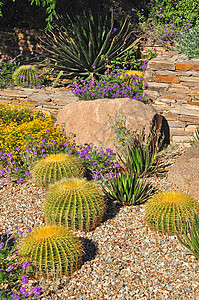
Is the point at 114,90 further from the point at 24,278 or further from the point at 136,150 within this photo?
the point at 24,278

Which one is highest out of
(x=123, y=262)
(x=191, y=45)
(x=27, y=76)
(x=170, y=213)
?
(x=191, y=45)

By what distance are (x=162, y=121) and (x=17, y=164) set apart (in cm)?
267

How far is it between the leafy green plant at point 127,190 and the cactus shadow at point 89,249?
0.83 metres

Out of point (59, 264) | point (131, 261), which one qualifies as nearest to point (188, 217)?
point (131, 261)

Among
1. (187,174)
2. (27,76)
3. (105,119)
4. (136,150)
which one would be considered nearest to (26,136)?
(105,119)

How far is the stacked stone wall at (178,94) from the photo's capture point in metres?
6.64

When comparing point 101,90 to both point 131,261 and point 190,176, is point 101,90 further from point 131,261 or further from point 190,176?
point 131,261

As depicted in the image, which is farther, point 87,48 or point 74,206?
point 87,48

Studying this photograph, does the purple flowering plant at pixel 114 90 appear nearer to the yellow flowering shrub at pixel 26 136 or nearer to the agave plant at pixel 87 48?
the agave plant at pixel 87 48

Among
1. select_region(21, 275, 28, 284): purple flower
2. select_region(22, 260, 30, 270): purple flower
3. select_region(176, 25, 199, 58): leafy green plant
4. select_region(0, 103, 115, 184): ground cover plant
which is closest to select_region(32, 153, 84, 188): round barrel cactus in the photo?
select_region(0, 103, 115, 184): ground cover plant

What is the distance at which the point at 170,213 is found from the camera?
4.09m

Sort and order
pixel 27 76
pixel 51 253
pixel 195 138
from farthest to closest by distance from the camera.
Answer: pixel 27 76 < pixel 195 138 < pixel 51 253

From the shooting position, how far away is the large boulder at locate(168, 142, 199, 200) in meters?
4.87

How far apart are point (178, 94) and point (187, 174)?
2219 millimetres
